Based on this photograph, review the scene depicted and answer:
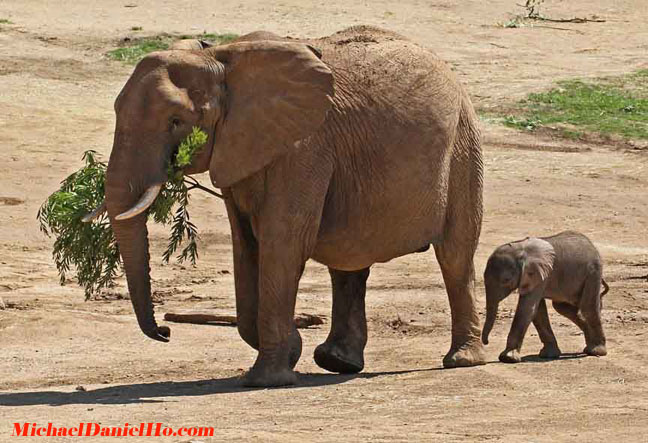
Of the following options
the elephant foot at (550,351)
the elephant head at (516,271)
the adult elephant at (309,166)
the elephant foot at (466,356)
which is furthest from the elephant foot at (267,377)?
the elephant foot at (550,351)

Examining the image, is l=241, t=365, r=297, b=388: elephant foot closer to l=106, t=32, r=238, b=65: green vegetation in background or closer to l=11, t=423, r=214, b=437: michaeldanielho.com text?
l=11, t=423, r=214, b=437: michaeldanielho.com text

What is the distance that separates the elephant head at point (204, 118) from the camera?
32.7 feet

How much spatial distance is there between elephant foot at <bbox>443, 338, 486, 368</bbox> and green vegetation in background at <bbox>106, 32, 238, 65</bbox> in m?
10.2

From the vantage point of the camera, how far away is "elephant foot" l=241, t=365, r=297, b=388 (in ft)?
34.9

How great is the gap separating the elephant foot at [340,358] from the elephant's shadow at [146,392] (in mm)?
117

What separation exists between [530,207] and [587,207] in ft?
1.82

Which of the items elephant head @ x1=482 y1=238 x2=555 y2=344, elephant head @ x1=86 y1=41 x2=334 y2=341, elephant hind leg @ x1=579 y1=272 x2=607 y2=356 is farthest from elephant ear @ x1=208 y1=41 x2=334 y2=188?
elephant hind leg @ x1=579 y1=272 x2=607 y2=356

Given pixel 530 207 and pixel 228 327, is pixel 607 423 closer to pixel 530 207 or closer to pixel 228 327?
pixel 228 327

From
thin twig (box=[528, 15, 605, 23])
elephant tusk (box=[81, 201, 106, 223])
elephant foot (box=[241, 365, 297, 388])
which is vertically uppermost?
elephant tusk (box=[81, 201, 106, 223])

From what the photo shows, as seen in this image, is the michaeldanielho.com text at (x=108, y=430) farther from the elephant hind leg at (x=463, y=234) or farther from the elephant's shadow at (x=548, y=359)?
the elephant's shadow at (x=548, y=359)

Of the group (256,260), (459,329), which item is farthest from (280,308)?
(459,329)

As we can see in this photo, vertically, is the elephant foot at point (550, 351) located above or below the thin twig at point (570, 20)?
below

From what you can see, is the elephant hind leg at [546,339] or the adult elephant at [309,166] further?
the elephant hind leg at [546,339]

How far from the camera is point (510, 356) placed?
1171cm
